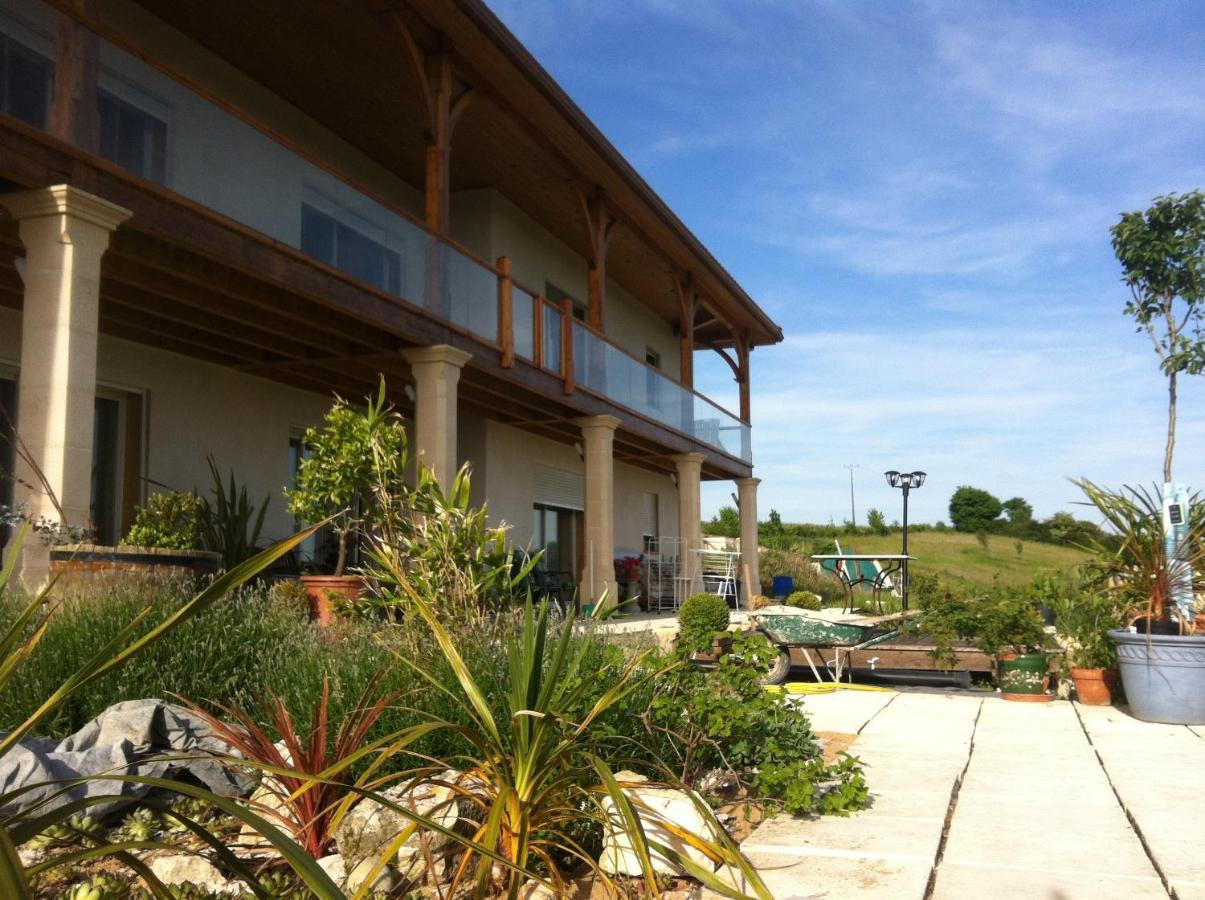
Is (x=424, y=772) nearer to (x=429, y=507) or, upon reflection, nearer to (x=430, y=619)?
(x=430, y=619)

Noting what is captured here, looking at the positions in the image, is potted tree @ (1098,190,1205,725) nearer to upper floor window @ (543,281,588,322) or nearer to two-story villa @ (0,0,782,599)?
two-story villa @ (0,0,782,599)

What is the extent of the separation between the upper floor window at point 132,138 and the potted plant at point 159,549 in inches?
95.1

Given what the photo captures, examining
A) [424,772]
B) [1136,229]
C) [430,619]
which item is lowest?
[424,772]

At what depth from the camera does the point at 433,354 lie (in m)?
9.78

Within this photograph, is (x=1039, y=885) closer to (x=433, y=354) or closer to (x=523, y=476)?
(x=433, y=354)

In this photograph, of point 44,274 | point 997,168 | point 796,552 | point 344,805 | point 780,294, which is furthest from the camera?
point 796,552

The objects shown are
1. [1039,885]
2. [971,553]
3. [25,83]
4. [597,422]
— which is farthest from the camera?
[971,553]

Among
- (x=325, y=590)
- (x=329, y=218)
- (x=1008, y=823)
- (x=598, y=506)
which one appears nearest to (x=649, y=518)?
(x=598, y=506)

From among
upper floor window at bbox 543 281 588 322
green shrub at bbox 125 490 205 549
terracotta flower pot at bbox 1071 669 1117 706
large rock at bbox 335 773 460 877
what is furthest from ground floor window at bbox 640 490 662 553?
large rock at bbox 335 773 460 877

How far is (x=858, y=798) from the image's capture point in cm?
399

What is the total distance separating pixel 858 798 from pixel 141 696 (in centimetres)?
312

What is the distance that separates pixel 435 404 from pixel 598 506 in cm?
425

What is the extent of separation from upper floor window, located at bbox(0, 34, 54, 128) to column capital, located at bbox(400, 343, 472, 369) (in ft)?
13.7

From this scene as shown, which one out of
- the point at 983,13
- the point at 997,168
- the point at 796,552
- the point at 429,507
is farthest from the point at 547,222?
the point at 796,552
